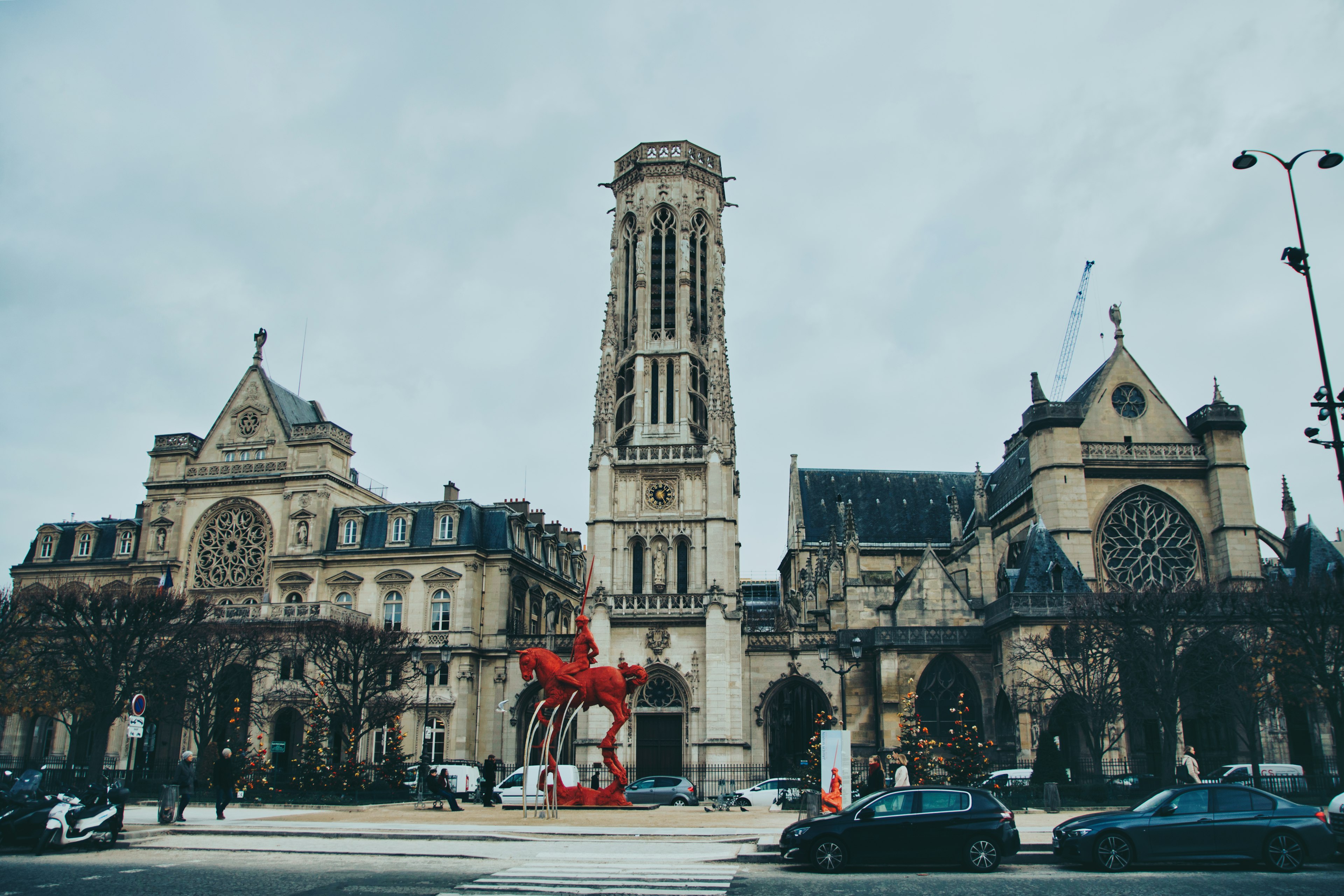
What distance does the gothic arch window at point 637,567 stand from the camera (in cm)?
4291

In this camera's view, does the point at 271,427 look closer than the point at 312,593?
No

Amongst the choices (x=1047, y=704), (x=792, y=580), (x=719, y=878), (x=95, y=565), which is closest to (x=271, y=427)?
(x=95, y=565)

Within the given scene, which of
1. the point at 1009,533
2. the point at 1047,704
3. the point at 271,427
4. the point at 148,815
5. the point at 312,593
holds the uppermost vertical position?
the point at 271,427

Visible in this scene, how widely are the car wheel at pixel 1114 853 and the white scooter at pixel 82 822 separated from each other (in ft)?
51.2

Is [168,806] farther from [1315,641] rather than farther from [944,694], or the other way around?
[1315,641]

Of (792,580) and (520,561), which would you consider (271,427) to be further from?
(792,580)

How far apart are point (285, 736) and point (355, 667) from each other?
40.1ft

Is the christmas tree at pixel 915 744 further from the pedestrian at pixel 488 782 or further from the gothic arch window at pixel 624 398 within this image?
the gothic arch window at pixel 624 398

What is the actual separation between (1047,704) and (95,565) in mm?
44686

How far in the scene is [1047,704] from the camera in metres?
35.7

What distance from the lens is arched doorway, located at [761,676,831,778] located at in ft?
134

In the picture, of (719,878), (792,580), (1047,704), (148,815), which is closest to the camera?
(719,878)

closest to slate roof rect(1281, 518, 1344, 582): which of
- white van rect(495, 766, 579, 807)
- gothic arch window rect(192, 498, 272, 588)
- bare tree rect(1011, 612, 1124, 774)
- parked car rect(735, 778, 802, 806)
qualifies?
bare tree rect(1011, 612, 1124, 774)

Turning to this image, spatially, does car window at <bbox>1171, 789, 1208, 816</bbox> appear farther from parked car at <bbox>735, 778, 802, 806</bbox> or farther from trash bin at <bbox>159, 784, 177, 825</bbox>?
trash bin at <bbox>159, 784, 177, 825</bbox>
